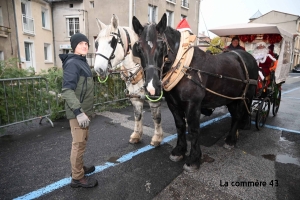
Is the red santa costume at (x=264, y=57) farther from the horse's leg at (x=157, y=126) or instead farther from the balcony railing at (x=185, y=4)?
the balcony railing at (x=185, y=4)

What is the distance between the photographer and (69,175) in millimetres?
2814

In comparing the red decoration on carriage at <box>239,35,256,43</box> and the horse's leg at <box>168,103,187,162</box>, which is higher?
the red decoration on carriage at <box>239,35,256,43</box>

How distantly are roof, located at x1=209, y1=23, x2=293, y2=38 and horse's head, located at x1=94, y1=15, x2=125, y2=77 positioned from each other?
11.4 ft

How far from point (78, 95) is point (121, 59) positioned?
1199mm

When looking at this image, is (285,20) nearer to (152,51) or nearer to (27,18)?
(27,18)

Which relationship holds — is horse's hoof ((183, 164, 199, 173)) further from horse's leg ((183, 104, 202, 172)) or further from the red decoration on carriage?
the red decoration on carriage

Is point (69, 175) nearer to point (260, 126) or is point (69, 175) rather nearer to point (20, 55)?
point (260, 126)

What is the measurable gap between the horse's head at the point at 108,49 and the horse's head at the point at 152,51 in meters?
0.85

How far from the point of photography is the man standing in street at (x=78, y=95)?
2172 mm

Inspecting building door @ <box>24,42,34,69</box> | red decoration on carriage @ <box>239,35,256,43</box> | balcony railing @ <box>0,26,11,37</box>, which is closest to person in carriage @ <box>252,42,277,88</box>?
red decoration on carriage @ <box>239,35,256,43</box>

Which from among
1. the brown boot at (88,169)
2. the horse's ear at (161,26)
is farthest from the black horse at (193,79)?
the brown boot at (88,169)

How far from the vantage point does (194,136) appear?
9.36 feet

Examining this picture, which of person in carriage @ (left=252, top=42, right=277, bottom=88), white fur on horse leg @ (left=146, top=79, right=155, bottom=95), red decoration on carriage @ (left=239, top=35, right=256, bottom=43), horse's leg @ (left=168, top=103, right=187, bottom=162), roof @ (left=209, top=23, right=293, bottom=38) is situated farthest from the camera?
red decoration on carriage @ (left=239, top=35, right=256, bottom=43)

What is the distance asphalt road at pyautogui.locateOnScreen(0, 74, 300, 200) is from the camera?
2465 mm
